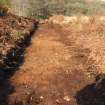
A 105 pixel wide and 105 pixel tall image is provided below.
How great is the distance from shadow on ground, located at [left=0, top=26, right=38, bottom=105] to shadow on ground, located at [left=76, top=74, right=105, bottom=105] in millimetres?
2065

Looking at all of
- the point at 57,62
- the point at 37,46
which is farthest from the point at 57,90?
the point at 37,46

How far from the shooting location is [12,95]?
827cm

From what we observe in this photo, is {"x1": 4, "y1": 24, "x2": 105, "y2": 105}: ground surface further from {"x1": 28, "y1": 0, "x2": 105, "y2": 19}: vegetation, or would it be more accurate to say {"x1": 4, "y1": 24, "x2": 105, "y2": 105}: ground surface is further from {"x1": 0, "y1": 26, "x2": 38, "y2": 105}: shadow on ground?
{"x1": 28, "y1": 0, "x2": 105, "y2": 19}: vegetation

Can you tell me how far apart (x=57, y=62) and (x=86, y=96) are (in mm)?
3652

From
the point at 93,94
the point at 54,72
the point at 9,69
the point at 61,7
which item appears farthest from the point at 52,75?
the point at 61,7

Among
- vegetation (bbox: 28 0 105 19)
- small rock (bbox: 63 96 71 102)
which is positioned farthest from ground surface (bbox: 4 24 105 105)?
vegetation (bbox: 28 0 105 19)

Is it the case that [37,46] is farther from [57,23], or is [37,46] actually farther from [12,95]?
[57,23]

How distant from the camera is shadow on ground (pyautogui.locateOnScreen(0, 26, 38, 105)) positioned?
27.4 feet

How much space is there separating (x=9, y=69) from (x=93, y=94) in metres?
3.34

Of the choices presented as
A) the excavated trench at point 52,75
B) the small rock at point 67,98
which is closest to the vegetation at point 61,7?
the excavated trench at point 52,75

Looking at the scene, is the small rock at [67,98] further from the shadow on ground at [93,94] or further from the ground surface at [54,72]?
the shadow on ground at [93,94]

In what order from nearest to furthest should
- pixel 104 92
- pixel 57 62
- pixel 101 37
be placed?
pixel 104 92, pixel 57 62, pixel 101 37

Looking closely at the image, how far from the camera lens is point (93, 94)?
344 inches

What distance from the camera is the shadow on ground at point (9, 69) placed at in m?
8.35
